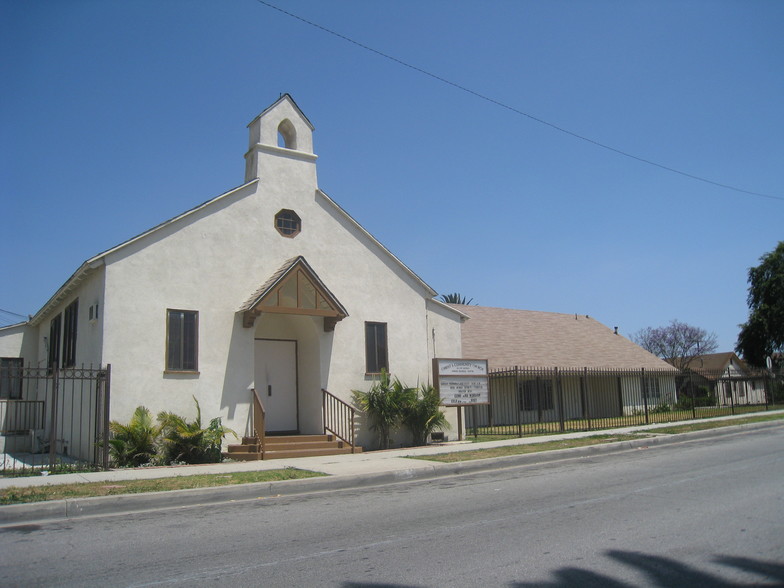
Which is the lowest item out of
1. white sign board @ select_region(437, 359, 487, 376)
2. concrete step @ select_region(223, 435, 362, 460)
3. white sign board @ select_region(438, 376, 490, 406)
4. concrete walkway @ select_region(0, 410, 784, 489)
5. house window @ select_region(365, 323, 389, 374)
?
concrete walkway @ select_region(0, 410, 784, 489)

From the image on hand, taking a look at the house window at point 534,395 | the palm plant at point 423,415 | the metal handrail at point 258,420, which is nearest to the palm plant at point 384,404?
the palm plant at point 423,415

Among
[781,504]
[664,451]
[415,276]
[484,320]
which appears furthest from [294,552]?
[484,320]

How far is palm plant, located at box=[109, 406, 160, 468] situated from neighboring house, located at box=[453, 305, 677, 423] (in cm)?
1659

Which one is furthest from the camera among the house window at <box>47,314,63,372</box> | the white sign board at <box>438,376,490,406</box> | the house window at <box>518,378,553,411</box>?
the house window at <box>518,378,553,411</box>

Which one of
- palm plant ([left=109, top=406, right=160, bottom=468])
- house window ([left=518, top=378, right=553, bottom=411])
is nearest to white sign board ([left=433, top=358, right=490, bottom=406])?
palm plant ([left=109, top=406, right=160, bottom=468])

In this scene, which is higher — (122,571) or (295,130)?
(295,130)

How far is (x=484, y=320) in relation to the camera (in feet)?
109

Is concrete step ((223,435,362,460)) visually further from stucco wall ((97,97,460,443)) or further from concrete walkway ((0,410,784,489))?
stucco wall ((97,97,460,443))

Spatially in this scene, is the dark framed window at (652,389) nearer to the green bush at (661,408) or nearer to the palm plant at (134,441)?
the green bush at (661,408)

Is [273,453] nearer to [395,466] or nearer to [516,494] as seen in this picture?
[395,466]

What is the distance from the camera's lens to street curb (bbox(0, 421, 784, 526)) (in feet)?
29.2

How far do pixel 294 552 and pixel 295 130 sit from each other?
1399cm

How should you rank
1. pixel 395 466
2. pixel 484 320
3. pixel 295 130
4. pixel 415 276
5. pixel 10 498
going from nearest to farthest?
pixel 10 498 < pixel 395 466 < pixel 295 130 < pixel 415 276 < pixel 484 320

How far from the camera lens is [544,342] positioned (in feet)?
110
